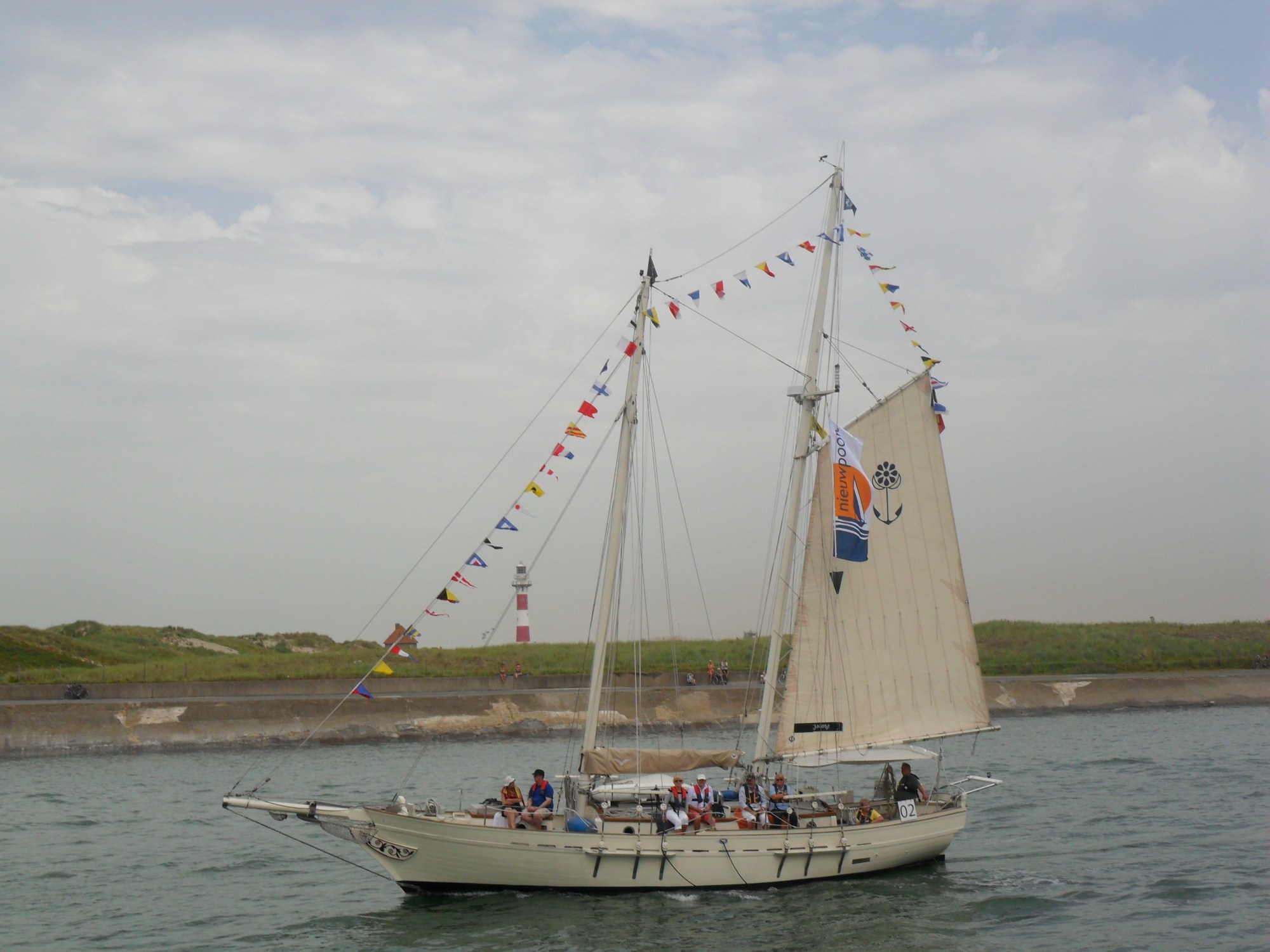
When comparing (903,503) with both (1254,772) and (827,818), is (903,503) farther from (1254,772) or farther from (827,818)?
(1254,772)

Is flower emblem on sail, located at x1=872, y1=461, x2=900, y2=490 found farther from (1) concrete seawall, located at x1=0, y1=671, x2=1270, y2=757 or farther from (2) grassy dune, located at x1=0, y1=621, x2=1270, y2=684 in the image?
(2) grassy dune, located at x1=0, y1=621, x2=1270, y2=684

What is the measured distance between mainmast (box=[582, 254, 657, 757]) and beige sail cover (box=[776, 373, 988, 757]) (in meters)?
5.95

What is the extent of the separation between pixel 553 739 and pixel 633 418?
3577 cm

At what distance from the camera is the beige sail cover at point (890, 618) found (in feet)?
107

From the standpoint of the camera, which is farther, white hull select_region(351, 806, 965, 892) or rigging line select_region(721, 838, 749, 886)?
rigging line select_region(721, 838, 749, 886)

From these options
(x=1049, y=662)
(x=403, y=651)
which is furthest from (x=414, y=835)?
(x=1049, y=662)

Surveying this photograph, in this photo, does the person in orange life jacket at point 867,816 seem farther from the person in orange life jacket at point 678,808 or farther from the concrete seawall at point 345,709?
the concrete seawall at point 345,709

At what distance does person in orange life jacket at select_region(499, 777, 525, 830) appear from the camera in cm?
2769

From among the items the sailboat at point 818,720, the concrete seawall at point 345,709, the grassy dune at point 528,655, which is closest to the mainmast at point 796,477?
the sailboat at point 818,720

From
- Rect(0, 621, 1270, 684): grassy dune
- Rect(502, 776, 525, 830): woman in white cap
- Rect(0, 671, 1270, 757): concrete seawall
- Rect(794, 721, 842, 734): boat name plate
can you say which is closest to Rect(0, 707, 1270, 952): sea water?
Rect(502, 776, 525, 830): woman in white cap

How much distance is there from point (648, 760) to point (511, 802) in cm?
332

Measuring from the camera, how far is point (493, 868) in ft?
90.5

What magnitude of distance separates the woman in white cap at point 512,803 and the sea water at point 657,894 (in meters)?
1.83

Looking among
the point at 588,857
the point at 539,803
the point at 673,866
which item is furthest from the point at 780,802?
the point at 539,803
